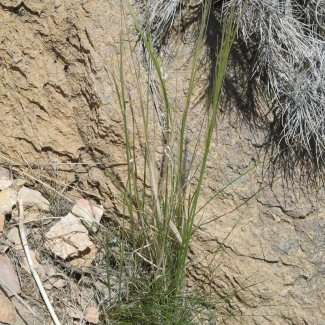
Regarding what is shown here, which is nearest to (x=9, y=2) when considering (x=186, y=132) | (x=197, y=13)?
(x=197, y=13)

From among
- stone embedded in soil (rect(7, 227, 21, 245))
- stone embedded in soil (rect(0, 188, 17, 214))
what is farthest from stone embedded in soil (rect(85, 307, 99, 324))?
stone embedded in soil (rect(0, 188, 17, 214))

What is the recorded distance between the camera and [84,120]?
2135 millimetres

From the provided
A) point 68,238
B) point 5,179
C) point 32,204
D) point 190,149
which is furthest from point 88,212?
point 190,149

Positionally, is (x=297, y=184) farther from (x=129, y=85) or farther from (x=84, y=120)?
(x=84, y=120)

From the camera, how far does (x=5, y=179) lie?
2084mm

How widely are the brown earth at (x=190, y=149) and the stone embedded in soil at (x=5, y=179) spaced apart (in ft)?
0.22

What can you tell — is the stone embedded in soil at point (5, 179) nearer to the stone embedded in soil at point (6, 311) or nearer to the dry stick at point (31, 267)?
the dry stick at point (31, 267)

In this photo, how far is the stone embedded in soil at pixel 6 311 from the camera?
5.63 feet

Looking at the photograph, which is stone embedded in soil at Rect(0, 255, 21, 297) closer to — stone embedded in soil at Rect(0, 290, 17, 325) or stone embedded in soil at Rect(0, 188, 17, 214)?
stone embedded in soil at Rect(0, 290, 17, 325)

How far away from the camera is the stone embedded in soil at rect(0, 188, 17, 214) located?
6.52 ft

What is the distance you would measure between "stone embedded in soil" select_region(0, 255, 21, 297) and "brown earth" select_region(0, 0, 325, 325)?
1.37ft

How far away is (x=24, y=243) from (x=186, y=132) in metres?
0.81

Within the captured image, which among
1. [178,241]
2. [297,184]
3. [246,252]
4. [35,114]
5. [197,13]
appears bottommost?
[178,241]

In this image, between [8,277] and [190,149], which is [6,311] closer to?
[8,277]
